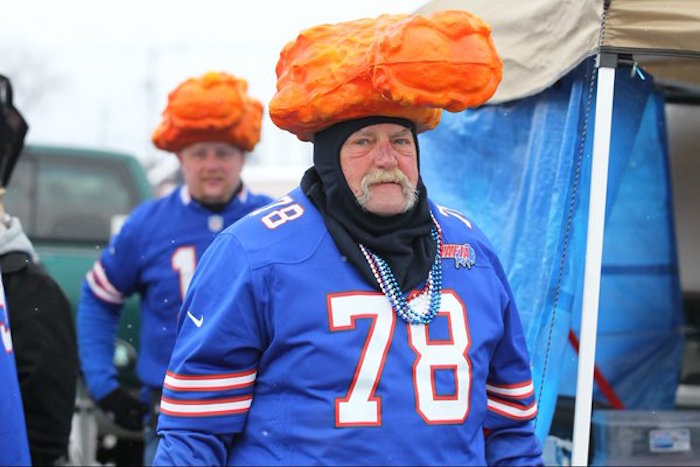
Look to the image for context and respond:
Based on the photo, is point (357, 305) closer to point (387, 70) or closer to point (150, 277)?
point (387, 70)

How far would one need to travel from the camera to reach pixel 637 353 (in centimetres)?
550

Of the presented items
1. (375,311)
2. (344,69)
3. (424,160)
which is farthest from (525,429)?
(424,160)

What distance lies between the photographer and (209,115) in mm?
5207

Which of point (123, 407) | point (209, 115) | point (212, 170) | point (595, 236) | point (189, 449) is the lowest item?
point (123, 407)

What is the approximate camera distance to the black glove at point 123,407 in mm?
5309

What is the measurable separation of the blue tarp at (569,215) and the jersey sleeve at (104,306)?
1470mm

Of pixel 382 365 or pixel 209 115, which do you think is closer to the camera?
pixel 382 365

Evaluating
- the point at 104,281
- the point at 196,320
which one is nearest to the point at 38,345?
the point at 196,320

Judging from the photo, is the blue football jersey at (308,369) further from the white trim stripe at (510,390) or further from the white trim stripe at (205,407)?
the white trim stripe at (510,390)

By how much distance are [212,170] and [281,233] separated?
7.97 feet

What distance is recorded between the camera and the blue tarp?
403cm

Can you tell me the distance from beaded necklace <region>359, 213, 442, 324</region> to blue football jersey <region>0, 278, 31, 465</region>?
1.05 meters

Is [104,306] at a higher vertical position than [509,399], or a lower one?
higher

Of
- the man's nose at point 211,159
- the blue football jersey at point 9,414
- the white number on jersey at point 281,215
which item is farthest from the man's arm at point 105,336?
the white number on jersey at point 281,215
